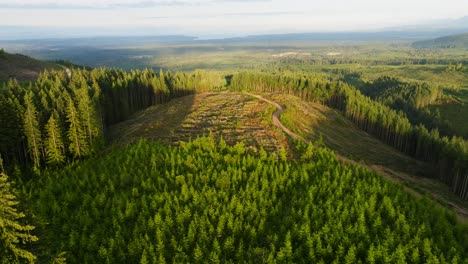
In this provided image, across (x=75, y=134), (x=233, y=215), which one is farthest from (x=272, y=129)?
(x=75, y=134)

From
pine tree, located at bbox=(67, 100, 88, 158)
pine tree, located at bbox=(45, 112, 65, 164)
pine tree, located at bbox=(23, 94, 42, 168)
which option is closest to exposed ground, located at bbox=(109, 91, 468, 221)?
pine tree, located at bbox=(67, 100, 88, 158)

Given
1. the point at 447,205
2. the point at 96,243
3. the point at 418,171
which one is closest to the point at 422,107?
the point at 418,171

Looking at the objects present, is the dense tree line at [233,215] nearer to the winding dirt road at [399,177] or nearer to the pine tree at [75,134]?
the pine tree at [75,134]

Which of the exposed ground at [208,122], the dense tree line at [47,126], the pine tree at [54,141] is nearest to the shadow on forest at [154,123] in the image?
the exposed ground at [208,122]

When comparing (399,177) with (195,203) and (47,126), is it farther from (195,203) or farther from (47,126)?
(47,126)

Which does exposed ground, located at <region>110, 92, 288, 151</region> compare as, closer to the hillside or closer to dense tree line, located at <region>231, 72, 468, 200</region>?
dense tree line, located at <region>231, 72, 468, 200</region>

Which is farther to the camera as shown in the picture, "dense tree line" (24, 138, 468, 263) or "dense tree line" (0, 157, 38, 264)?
"dense tree line" (24, 138, 468, 263)
